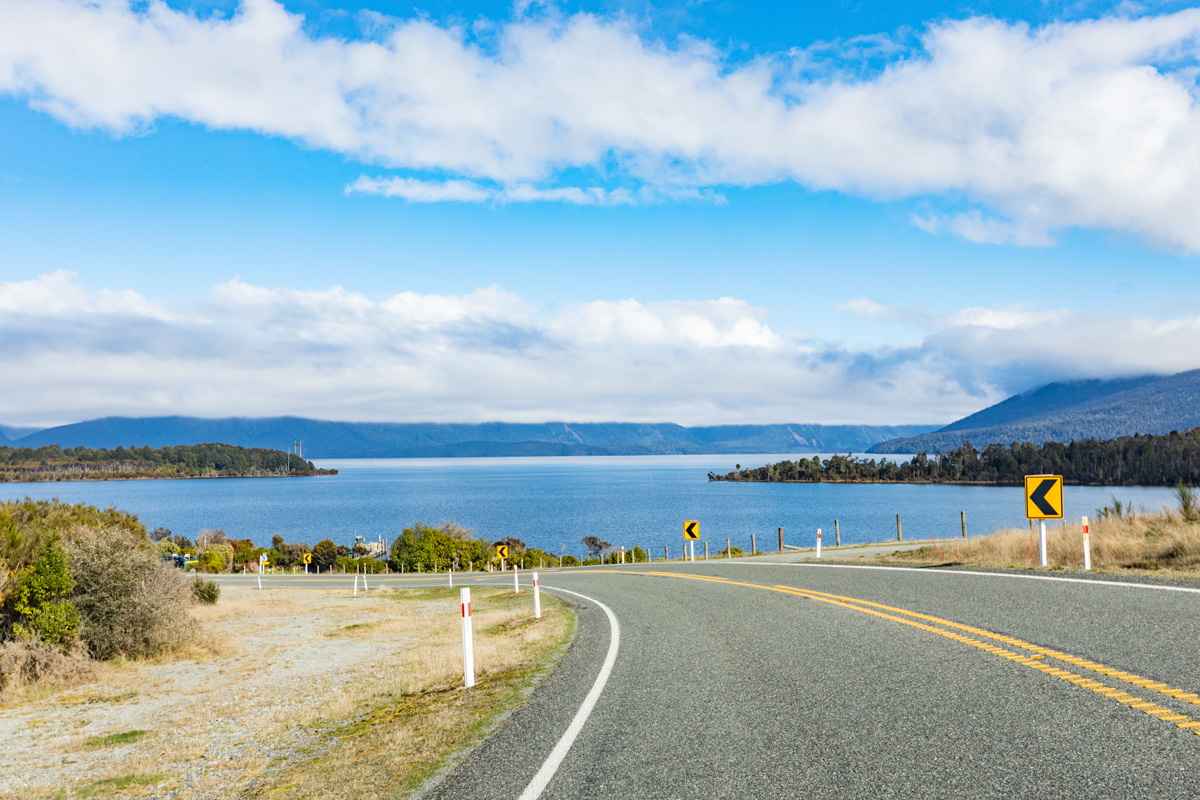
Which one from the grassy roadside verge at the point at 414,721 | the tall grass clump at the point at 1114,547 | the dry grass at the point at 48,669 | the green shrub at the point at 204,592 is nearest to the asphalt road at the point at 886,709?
the grassy roadside verge at the point at 414,721

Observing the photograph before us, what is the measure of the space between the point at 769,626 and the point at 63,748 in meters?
9.70

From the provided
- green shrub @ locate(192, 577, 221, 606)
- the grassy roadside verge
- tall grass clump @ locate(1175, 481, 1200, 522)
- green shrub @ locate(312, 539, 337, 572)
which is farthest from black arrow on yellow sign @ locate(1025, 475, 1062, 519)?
green shrub @ locate(312, 539, 337, 572)

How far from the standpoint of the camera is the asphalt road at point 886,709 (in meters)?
4.61

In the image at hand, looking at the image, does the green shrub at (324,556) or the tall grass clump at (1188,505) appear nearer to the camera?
the tall grass clump at (1188,505)

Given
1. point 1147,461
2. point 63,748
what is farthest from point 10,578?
point 1147,461

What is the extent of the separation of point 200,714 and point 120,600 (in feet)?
19.8

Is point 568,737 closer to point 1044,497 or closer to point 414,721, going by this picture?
point 414,721

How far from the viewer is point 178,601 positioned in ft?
55.4

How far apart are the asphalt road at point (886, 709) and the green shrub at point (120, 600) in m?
10.4

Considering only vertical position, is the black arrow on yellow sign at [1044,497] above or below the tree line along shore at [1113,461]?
above

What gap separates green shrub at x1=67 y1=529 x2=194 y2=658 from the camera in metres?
15.2

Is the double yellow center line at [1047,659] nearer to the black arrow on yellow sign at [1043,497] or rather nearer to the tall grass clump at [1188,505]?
the black arrow on yellow sign at [1043,497]

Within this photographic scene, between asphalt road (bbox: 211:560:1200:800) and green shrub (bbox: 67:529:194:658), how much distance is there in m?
10.4

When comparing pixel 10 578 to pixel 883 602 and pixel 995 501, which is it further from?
pixel 995 501
